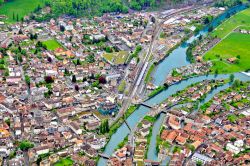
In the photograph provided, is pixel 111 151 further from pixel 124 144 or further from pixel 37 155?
pixel 37 155

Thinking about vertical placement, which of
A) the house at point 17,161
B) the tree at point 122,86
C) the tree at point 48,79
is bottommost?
the house at point 17,161

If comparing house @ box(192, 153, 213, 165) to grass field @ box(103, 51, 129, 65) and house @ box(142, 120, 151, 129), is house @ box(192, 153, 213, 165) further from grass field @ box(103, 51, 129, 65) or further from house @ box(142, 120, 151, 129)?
grass field @ box(103, 51, 129, 65)

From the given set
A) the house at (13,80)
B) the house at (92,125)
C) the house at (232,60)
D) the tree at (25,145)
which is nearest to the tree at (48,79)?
the house at (13,80)

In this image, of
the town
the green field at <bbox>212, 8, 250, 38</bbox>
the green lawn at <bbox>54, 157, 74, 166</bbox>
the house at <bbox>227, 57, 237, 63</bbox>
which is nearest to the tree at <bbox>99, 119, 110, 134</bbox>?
the town

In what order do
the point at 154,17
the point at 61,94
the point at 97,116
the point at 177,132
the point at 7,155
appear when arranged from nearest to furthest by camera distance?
the point at 7,155
the point at 177,132
the point at 97,116
the point at 61,94
the point at 154,17

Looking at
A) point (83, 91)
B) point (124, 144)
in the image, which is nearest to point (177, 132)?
point (124, 144)

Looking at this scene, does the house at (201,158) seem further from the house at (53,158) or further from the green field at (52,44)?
the green field at (52,44)
